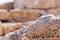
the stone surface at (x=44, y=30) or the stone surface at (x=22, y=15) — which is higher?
the stone surface at (x=44, y=30)

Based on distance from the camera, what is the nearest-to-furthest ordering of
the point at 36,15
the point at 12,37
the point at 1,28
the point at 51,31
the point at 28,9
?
the point at 51,31
the point at 12,37
the point at 1,28
the point at 36,15
the point at 28,9

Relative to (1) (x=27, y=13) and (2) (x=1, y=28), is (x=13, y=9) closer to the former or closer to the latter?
(1) (x=27, y=13)

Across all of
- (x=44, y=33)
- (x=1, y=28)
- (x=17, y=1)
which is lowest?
(x=1, y=28)

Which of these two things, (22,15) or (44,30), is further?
(22,15)

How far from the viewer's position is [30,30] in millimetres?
1025

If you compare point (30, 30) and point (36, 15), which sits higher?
point (30, 30)

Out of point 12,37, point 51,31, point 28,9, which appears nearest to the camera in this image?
point 51,31

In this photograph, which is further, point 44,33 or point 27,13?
point 27,13

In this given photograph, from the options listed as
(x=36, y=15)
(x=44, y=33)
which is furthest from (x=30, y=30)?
(x=36, y=15)

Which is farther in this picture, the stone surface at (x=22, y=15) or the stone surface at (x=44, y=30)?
the stone surface at (x=22, y=15)

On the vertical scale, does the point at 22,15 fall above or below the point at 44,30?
below

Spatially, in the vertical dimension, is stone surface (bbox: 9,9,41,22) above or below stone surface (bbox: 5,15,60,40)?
below

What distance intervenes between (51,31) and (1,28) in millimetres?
1962

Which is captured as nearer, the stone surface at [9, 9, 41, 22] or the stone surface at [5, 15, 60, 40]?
the stone surface at [5, 15, 60, 40]
